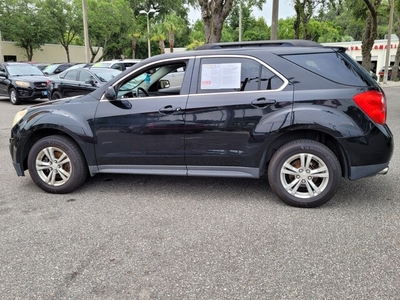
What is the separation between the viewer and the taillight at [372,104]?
Answer: 12.5 ft

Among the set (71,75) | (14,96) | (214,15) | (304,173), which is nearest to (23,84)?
(14,96)

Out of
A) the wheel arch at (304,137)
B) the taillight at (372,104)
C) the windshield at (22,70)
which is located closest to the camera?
the taillight at (372,104)

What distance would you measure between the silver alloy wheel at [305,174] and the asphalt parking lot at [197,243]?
0.75 feet

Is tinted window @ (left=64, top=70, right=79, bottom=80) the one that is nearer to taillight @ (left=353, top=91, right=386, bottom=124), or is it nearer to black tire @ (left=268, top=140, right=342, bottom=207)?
black tire @ (left=268, top=140, right=342, bottom=207)

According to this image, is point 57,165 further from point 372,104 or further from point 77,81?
point 77,81

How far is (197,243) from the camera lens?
130 inches

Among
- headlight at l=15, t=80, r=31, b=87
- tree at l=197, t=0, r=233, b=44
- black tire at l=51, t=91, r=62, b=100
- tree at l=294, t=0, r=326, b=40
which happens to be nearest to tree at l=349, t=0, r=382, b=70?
tree at l=294, t=0, r=326, b=40

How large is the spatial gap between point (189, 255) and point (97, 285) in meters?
0.79

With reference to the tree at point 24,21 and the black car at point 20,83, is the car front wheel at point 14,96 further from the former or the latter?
the tree at point 24,21

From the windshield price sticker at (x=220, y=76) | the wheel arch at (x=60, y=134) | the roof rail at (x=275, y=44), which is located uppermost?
the roof rail at (x=275, y=44)

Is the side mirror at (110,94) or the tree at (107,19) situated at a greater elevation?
the tree at (107,19)

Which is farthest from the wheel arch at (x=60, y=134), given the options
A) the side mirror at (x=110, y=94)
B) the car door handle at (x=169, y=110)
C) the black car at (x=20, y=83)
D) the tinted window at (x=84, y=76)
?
the black car at (x=20, y=83)

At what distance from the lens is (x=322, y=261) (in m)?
2.99

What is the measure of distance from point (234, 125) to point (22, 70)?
14.2m
